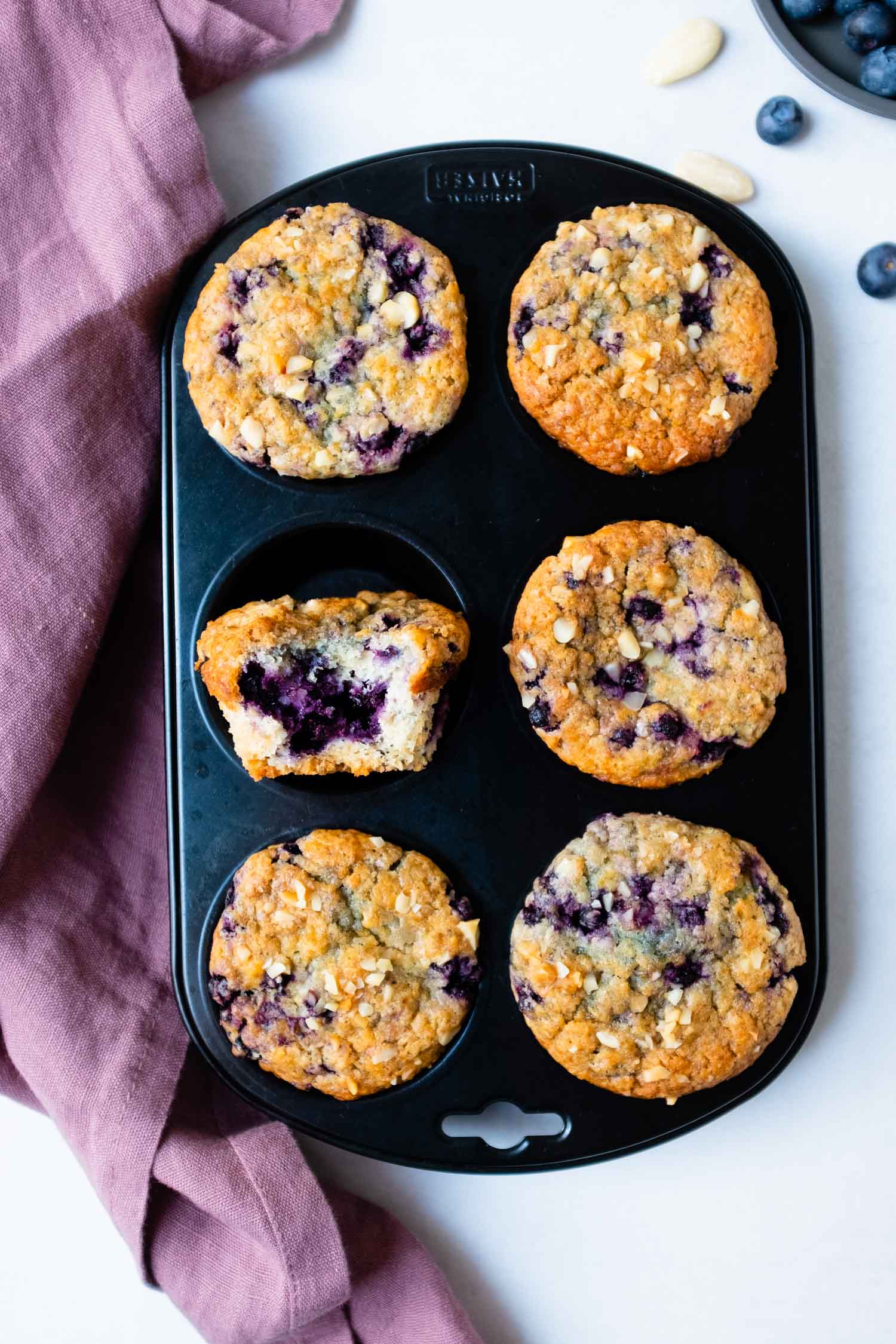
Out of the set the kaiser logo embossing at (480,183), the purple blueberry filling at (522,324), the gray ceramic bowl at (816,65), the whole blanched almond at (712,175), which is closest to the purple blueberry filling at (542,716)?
the purple blueberry filling at (522,324)

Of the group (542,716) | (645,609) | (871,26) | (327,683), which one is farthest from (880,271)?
(327,683)

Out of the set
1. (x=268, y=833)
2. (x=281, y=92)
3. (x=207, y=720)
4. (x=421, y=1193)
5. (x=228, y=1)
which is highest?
(x=228, y=1)

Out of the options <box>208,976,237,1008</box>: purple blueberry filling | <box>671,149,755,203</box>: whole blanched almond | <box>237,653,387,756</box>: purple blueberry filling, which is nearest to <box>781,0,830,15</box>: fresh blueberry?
<box>671,149,755,203</box>: whole blanched almond

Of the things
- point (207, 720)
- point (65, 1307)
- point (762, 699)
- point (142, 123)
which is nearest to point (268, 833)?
point (207, 720)

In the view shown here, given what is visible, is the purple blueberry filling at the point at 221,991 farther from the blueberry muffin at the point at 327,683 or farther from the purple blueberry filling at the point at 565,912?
the purple blueberry filling at the point at 565,912

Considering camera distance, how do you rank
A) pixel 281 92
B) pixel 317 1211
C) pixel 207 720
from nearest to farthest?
pixel 207 720 < pixel 317 1211 < pixel 281 92

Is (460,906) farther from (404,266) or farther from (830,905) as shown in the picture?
(404,266)

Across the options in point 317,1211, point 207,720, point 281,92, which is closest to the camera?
point 207,720

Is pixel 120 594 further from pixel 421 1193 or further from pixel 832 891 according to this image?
pixel 832 891
